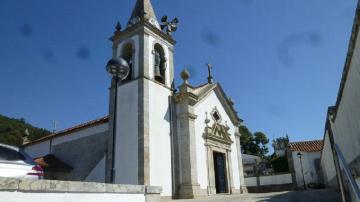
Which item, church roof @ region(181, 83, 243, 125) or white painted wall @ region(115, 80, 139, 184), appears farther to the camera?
church roof @ region(181, 83, 243, 125)

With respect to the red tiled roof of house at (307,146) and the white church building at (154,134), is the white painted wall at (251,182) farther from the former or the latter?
the white church building at (154,134)

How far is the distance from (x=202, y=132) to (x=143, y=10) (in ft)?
24.1

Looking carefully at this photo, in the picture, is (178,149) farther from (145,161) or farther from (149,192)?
(149,192)

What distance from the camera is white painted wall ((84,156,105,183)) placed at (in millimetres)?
15445

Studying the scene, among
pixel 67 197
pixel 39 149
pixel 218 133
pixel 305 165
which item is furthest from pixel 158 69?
pixel 305 165

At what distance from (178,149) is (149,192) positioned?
9.16m

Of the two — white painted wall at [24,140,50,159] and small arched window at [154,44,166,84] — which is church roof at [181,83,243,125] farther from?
white painted wall at [24,140,50,159]

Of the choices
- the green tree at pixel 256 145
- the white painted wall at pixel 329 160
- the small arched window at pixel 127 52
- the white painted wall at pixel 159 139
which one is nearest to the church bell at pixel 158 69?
the white painted wall at pixel 159 139

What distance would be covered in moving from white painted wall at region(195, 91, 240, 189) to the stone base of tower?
2.61 feet

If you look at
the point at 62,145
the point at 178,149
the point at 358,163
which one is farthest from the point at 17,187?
the point at 62,145

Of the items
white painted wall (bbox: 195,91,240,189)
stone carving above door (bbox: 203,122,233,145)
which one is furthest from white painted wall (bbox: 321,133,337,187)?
stone carving above door (bbox: 203,122,233,145)

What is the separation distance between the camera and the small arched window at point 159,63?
52.9 ft

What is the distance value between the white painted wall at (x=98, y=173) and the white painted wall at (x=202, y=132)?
478cm

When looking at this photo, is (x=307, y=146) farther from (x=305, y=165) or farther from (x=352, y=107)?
(x=352, y=107)
